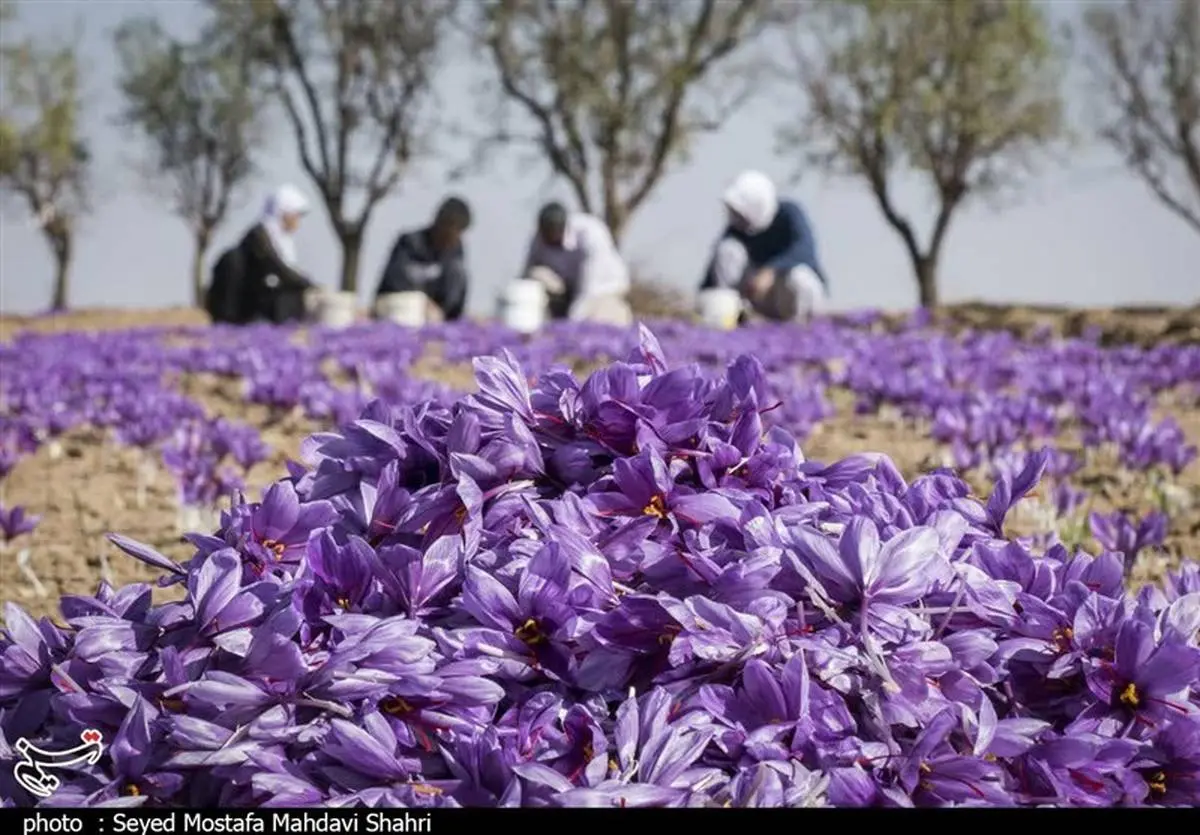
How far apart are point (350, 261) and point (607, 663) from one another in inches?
1441

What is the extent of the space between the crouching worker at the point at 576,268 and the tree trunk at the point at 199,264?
3213 cm

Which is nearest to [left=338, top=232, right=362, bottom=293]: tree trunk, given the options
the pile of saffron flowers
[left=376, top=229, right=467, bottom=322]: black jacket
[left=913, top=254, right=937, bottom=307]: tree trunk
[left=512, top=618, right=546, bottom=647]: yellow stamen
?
[left=913, top=254, right=937, bottom=307]: tree trunk

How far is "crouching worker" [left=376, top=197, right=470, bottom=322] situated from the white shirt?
120 centimetres

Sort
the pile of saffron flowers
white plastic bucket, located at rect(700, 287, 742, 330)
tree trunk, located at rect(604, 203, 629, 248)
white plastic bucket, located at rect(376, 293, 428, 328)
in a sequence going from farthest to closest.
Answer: tree trunk, located at rect(604, 203, 629, 248), white plastic bucket, located at rect(376, 293, 428, 328), white plastic bucket, located at rect(700, 287, 742, 330), the pile of saffron flowers

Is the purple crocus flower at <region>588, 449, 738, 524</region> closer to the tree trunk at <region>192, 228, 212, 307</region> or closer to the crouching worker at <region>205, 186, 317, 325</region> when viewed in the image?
the crouching worker at <region>205, 186, 317, 325</region>

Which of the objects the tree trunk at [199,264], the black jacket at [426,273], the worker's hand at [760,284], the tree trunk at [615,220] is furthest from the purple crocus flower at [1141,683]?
the tree trunk at [199,264]

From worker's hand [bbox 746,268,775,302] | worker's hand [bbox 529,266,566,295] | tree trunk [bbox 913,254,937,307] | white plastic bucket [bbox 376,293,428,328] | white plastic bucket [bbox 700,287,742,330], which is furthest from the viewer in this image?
tree trunk [bbox 913,254,937,307]

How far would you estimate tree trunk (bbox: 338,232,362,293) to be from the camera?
Answer: 37.2 m

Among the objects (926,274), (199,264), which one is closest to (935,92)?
(926,274)

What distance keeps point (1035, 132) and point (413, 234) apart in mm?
23952

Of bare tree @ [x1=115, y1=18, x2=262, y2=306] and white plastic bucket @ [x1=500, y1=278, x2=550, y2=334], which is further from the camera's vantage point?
bare tree @ [x1=115, y1=18, x2=262, y2=306]

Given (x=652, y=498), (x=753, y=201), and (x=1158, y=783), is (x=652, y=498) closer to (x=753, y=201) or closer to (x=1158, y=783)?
(x=1158, y=783)

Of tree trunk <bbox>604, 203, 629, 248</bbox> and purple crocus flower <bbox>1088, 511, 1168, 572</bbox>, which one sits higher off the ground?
tree trunk <bbox>604, 203, 629, 248</bbox>

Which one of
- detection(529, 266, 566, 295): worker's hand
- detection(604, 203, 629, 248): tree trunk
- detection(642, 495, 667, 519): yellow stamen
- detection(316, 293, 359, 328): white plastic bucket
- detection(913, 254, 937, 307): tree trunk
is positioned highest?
detection(604, 203, 629, 248): tree trunk
